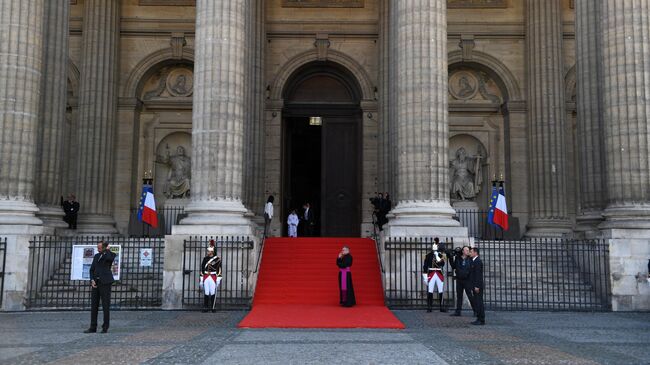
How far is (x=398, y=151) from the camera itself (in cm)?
1670

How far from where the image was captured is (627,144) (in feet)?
51.8

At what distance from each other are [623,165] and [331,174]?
1155 centimetres

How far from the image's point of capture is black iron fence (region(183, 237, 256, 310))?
1516cm

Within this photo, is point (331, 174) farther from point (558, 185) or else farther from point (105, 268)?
point (105, 268)

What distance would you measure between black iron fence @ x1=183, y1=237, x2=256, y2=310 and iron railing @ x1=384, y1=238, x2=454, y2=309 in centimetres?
350

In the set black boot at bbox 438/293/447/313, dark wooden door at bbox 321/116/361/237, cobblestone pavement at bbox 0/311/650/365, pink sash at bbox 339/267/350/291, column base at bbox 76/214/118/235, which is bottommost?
cobblestone pavement at bbox 0/311/650/365

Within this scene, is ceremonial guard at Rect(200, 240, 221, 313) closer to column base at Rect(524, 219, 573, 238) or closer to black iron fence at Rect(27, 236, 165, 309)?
black iron fence at Rect(27, 236, 165, 309)

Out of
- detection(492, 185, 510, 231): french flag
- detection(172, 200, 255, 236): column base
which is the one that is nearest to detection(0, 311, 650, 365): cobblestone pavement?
detection(172, 200, 255, 236): column base

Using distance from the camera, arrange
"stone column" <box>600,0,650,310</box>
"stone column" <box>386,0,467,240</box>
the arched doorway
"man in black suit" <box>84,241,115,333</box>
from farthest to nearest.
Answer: the arched doorway < "stone column" <box>386,0,467,240</box> < "stone column" <box>600,0,650,310</box> < "man in black suit" <box>84,241,115,333</box>

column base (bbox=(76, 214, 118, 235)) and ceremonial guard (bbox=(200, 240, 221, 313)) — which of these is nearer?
ceremonial guard (bbox=(200, 240, 221, 313))

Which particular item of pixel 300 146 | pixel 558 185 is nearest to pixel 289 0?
pixel 300 146

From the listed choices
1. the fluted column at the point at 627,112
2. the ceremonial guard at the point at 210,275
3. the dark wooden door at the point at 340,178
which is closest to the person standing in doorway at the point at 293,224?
the dark wooden door at the point at 340,178

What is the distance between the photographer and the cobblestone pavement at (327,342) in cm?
848

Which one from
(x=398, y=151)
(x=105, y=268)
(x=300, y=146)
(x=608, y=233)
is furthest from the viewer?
(x=300, y=146)
